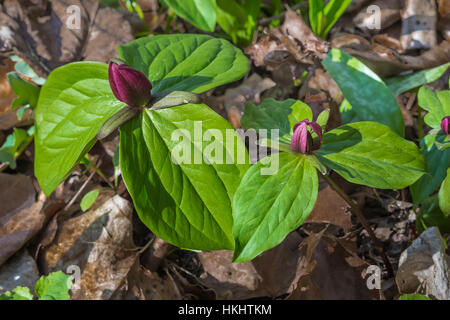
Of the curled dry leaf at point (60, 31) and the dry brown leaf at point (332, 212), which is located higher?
the curled dry leaf at point (60, 31)

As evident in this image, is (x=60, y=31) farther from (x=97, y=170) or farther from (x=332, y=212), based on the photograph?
(x=332, y=212)

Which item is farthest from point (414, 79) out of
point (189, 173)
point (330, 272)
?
point (189, 173)

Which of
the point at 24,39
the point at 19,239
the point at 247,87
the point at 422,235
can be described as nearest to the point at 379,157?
the point at 422,235

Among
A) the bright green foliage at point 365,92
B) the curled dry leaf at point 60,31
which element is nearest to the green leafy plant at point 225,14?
the curled dry leaf at point 60,31

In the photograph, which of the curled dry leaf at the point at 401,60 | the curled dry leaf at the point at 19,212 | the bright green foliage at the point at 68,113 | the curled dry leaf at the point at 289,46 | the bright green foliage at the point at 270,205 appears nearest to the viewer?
the bright green foliage at the point at 270,205

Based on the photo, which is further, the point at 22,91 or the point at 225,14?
the point at 225,14

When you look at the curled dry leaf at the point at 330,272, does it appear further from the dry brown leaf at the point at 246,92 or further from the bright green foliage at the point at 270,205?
the dry brown leaf at the point at 246,92

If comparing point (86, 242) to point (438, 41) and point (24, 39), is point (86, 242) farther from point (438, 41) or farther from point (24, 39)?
point (438, 41)

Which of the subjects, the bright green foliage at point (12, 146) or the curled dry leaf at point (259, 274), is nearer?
the curled dry leaf at point (259, 274)
